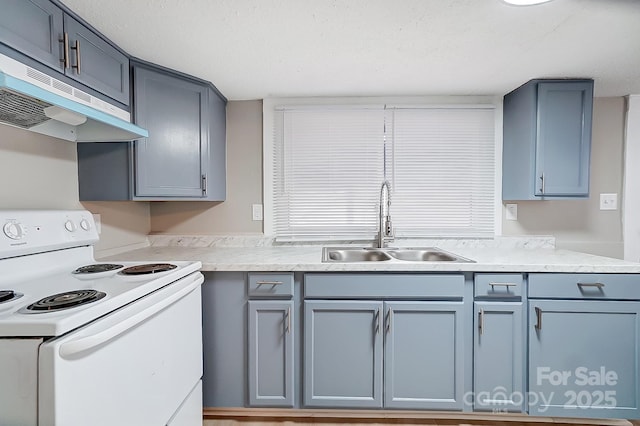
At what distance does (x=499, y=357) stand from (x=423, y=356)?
409 mm

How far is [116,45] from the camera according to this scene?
146cm

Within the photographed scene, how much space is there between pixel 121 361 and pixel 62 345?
22 cm

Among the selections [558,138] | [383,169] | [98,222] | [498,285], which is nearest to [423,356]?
[498,285]

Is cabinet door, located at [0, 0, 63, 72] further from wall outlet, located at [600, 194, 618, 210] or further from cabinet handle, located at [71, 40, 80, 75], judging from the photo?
wall outlet, located at [600, 194, 618, 210]

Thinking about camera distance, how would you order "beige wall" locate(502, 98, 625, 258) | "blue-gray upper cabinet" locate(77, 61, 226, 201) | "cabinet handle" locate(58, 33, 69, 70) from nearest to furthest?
"cabinet handle" locate(58, 33, 69, 70) < "blue-gray upper cabinet" locate(77, 61, 226, 201) < "beige wall" locate(502, 98, 625, 258)

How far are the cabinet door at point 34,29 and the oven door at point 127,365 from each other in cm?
100

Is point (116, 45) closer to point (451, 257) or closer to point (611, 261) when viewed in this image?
point (451, 257)

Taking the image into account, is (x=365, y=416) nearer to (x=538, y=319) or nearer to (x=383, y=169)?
(x=538, y=319)

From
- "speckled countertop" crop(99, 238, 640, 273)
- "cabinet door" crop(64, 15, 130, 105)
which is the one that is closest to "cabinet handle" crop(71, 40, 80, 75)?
"cabinet door" crop(64, 15, 130, 105)

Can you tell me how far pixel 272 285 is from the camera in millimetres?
1580

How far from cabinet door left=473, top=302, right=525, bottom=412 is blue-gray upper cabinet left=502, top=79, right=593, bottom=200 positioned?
86 cm

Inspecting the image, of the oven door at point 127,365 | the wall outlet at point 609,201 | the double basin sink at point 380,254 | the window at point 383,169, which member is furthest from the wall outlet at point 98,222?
the wall outlet at point 609,201

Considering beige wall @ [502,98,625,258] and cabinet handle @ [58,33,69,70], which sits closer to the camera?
cabinet handle @ [58,33,69,70]

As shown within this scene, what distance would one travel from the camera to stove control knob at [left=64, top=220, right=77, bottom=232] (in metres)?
1.31
